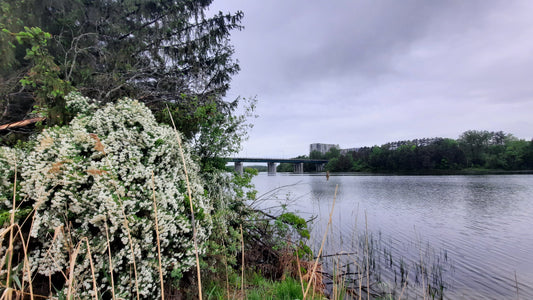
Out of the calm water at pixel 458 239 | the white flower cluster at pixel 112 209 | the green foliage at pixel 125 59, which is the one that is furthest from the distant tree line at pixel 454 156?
the white flower cluster at pixel 112 209

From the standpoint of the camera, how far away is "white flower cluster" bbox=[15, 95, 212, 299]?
263 centimetres

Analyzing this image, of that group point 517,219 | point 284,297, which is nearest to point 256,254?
point 284,297

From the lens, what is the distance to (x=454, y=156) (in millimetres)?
71312

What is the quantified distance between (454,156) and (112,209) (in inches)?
3416

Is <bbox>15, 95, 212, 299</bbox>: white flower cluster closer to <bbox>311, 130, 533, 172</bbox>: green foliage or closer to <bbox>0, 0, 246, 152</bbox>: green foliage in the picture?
<bbox>0, 0, 246, 152</bbox>: green foliage

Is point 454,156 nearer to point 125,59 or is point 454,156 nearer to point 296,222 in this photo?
point 296,222

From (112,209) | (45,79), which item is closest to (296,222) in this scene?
(112,209)

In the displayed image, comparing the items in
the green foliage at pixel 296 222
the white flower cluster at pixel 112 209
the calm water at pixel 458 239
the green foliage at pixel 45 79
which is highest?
the green foliage at pixel 45 79

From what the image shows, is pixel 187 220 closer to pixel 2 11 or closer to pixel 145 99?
pixel 145 99

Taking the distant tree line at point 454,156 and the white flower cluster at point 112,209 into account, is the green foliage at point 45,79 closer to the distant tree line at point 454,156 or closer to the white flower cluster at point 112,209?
the white flower cluster at point 112,209

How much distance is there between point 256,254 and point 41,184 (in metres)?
3.91

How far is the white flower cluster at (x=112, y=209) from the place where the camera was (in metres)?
2.63

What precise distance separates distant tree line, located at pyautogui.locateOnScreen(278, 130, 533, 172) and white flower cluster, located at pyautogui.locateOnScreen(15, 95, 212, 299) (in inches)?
2531

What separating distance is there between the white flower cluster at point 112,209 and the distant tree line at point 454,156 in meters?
64.3
